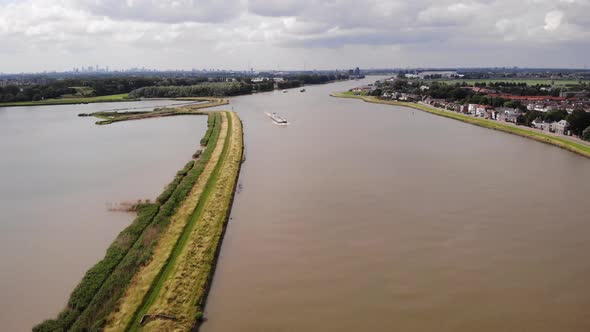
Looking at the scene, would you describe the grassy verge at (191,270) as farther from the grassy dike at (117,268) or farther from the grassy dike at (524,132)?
the grassy dike at (524,132)

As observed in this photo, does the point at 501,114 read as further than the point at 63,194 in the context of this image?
Yes

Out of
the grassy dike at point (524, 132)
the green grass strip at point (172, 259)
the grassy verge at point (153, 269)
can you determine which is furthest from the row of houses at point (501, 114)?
the grassy verge at point (153, 269)

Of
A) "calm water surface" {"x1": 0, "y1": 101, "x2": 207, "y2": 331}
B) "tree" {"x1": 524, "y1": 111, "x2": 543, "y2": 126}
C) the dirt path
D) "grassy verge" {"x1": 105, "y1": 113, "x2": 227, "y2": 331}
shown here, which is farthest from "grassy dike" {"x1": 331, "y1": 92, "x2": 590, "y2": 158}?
"calm water surface" {"x1": 0, "y1": 101, "x2": 207, "y2": 331}

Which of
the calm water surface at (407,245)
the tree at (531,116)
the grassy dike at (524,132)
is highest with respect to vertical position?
the tree at (531,116)

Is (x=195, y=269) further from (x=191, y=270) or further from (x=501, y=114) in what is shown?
(x=501, y=114)

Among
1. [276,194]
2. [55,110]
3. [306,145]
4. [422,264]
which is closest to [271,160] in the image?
[306,145]

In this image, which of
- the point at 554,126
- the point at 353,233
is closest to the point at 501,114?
the point at 554,126
